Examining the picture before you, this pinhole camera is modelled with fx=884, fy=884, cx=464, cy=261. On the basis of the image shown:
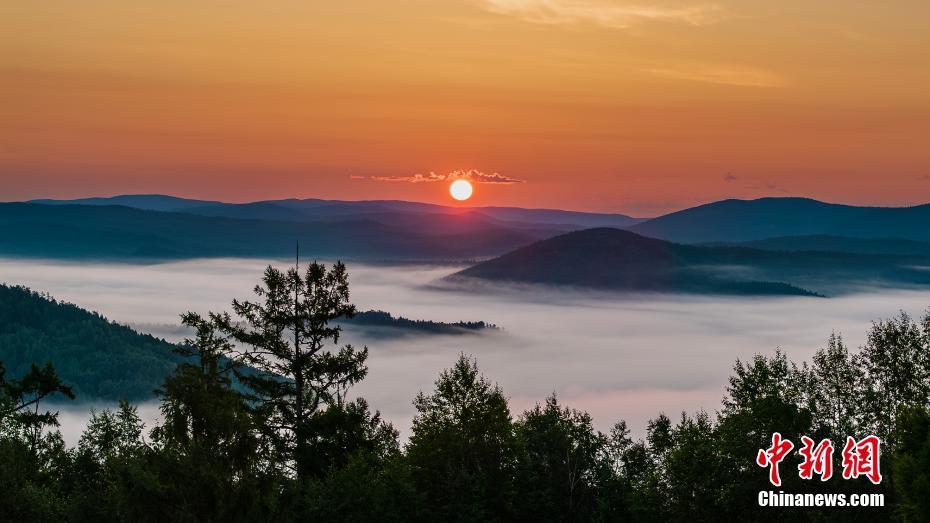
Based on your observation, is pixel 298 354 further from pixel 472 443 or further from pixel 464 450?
pixel 472 443

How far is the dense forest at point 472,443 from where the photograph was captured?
1727 inches

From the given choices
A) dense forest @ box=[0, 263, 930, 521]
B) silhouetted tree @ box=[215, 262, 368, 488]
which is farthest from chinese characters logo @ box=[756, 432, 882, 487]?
silhouetted tree @ box=[215, 262, 368, 488]

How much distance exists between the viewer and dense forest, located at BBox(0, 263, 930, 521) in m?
43.9

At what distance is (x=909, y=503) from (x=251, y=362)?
34.8 m

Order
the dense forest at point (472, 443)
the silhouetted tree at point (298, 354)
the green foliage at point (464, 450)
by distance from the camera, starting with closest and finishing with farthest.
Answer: the dense forest at point (472, 443)
the green foliage at point (464, 450)
the silhouetted tree at point (298, 354)

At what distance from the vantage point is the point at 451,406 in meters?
57.3

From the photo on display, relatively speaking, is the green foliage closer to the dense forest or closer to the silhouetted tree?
the dense forest

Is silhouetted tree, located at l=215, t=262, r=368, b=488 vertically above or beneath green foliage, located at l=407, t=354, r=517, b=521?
above

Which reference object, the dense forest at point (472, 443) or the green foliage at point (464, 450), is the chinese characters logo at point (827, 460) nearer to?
the dense forest at point (472, 443)

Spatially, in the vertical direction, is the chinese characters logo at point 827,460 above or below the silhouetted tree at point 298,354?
below

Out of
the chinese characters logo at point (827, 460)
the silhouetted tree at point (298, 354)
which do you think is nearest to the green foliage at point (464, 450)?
the silhouetted tree at point (298, 354)

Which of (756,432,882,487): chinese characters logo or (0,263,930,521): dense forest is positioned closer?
(0,263,930,521): dense forest

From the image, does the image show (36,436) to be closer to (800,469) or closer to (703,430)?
(703,430)

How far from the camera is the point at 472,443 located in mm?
53312
